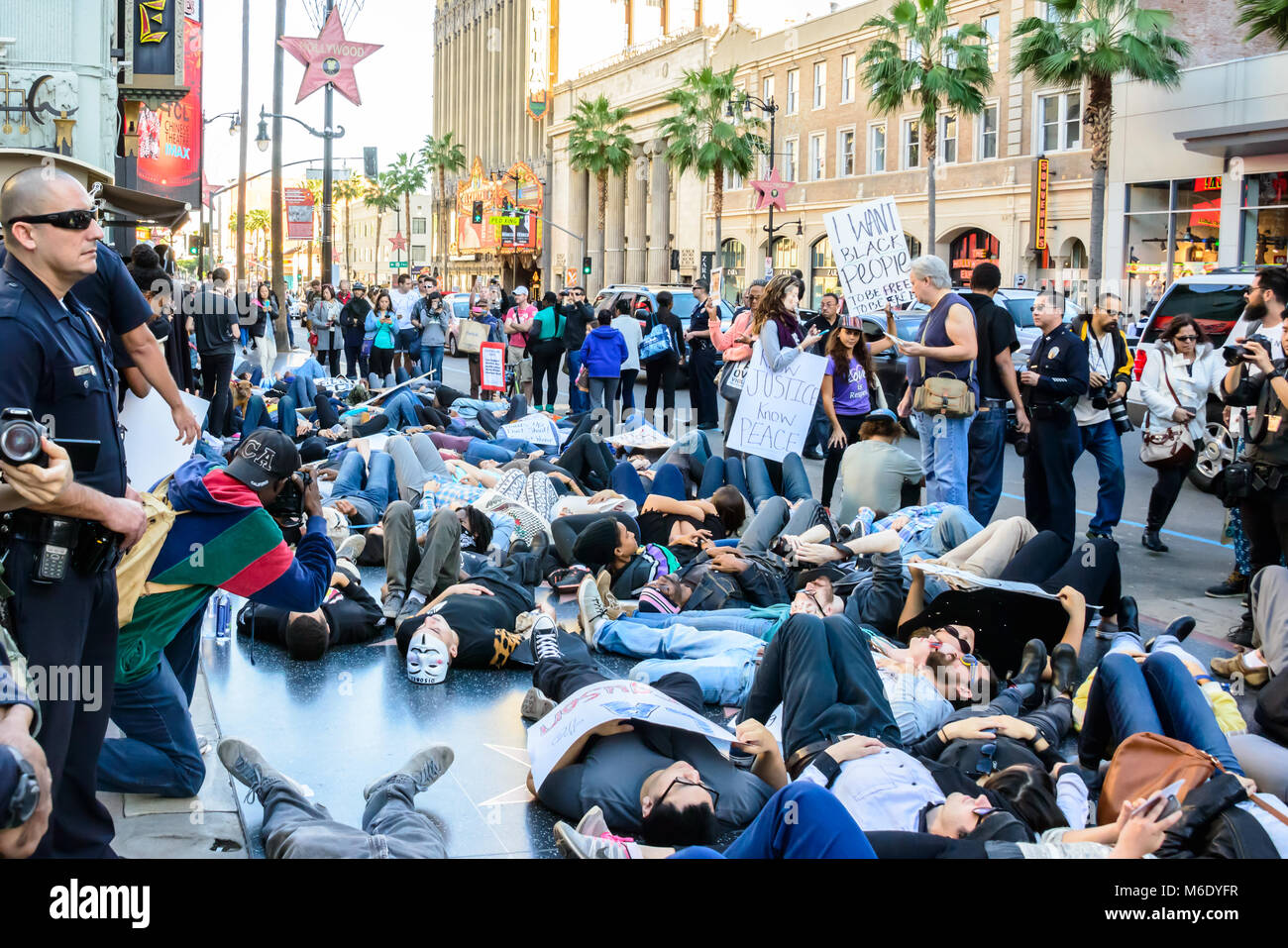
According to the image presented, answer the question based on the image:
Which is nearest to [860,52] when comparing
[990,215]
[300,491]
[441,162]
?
[990,215]

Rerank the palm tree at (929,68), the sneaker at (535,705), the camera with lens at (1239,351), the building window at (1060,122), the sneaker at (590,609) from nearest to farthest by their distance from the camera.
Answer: the sneaker at (535,705) < the camera with lens at (1239,351) < the sneaker at (590,609) < the building window at (1060,122) < the palm tree at (929,68)

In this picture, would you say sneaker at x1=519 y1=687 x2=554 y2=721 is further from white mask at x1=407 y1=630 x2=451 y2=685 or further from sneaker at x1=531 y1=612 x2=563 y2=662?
white mask at x1=407 y1=630 x2=451 y2=685

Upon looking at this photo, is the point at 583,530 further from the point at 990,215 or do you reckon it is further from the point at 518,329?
the point at 990,215

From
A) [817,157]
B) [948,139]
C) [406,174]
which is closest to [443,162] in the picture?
[406,174]

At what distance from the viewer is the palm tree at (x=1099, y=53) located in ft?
106

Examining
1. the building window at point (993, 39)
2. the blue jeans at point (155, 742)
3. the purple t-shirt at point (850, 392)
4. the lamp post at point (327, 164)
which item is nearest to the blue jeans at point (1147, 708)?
the blue jeans at point (155, 742)

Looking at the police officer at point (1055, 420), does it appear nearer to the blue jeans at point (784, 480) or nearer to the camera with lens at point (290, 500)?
the blue jeans at point (784, 480)

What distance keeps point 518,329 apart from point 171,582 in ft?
51.7

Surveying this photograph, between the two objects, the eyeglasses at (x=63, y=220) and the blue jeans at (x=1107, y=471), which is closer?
the eyeglasses at (x=63, y=220)

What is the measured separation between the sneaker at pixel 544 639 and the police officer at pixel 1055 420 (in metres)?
4.08

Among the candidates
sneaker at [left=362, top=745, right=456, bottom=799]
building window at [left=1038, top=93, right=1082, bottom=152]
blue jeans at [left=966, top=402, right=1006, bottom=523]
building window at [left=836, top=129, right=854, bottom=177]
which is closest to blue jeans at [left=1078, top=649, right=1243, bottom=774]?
sneaker at [left=362, top=745, right=456, bottom=799]

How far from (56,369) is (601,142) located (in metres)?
68.3

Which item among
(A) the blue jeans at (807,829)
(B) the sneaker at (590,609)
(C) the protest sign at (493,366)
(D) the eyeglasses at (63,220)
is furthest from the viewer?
(C) the protest sign at (493,366)
